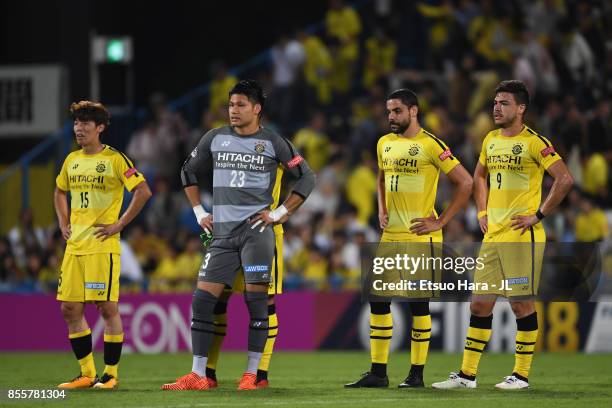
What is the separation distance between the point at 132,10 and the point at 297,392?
56.5ft

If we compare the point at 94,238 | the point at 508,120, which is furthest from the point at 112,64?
the point at 508,120

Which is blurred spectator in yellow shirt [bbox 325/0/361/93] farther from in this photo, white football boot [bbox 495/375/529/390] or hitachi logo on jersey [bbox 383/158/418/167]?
white football boot [bbox 495/375/529/390]

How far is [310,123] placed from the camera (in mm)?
22266

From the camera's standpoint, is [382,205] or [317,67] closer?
[382,205]

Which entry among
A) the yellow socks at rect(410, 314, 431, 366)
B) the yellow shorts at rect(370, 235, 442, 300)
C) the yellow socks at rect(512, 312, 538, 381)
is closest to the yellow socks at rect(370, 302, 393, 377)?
the yellow shorts at rect(370, 235, 442, 300)

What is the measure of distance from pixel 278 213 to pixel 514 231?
1941 mm

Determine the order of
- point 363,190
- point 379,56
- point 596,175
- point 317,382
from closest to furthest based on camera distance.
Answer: point 317,382, point 596,175, point 363,190, point 379,56

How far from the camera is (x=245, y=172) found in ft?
34.2

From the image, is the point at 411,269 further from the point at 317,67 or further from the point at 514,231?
the point at 317,67

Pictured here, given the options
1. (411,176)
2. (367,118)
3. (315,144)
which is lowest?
(411,176)

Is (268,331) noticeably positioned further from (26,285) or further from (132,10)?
(132,10)

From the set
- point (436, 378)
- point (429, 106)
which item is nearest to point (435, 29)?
point (429, 106)

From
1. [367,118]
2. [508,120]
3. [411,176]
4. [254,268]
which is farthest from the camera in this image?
[367,118]

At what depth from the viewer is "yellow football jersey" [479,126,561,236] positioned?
34.6 feet
